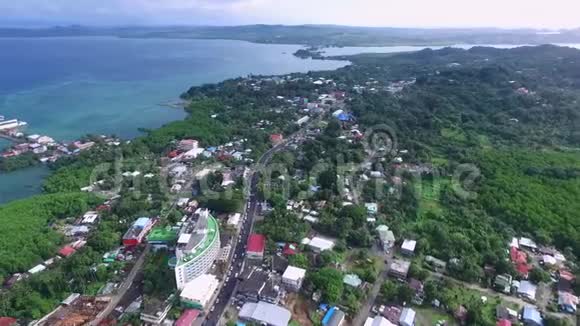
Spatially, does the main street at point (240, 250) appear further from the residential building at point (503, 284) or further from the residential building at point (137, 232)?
the residential building at point (503, 284)

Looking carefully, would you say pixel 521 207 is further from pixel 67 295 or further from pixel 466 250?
pixel 67 295

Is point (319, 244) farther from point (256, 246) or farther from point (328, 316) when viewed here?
point (328, 316)

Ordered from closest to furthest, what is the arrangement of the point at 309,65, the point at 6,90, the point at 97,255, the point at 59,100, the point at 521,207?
the point at 97,255
the point at 521,207
the point at 59,100
the point at 6,90
the point at 309,65

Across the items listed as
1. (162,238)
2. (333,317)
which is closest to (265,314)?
(333,317)

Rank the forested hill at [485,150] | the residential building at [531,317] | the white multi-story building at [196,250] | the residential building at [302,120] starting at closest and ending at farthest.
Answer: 1. the residential building at [531,317]
2. the white multi-story building at [196,250]
3. the forested hill at [485,150]
4. the residential building at [302,120]

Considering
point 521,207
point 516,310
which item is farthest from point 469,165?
point 516,310

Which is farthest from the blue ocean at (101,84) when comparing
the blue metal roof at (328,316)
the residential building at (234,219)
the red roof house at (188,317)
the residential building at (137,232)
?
the blue metal roof at (328,316)
